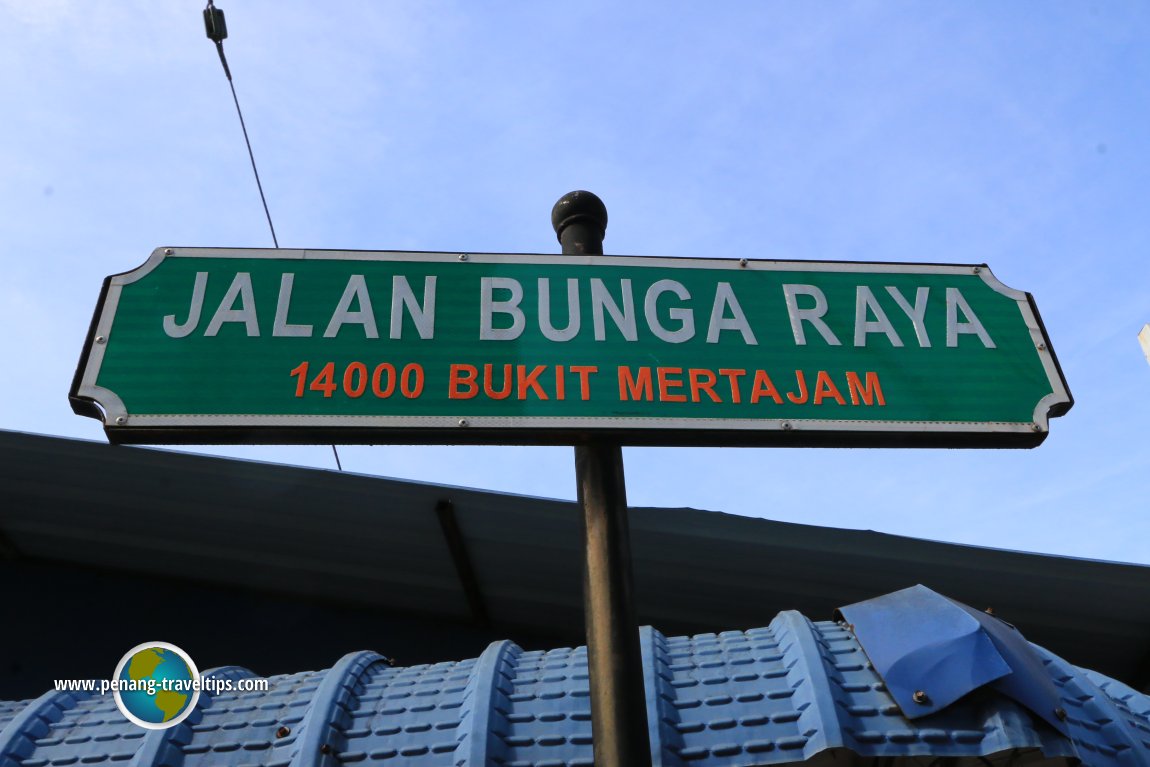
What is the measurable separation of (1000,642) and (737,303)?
59.8 inches

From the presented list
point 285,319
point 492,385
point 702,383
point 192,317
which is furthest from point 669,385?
point 192,317

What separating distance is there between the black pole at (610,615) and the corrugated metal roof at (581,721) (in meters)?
1.13

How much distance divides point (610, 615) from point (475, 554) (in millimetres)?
4135

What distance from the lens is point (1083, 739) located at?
2688 millimetres

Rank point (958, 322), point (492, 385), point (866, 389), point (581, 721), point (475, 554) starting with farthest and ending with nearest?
point (475, 554) → point (581, 721) → point (958, 322) → point (866, 389) → point (492, 385)

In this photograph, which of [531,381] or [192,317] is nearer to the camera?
[531,381]

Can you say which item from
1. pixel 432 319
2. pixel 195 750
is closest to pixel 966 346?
pixel 432 319

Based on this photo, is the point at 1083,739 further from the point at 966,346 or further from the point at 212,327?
the point at 212,327

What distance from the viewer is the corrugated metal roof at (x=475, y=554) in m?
5.26

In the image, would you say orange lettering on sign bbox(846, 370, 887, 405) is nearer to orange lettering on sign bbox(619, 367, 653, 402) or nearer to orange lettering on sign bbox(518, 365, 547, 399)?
orange lettering on sign bbox(619, 367, 653, 402)

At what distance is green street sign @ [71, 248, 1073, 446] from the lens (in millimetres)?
1945

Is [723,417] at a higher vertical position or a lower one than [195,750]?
higher

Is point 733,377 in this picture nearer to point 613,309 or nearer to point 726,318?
point 726,318

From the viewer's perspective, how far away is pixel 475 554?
5.62 metres
